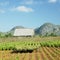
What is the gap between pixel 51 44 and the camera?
35812 mm

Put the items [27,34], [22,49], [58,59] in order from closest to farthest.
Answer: [58,59], [22,49], [27,34]

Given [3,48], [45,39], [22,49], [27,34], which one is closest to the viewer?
[22,49]

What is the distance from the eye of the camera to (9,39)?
1833 inches

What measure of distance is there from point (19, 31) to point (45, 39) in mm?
28586

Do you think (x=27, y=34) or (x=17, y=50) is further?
(x=27, y=34)

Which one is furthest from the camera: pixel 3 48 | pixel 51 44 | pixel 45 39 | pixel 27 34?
pixel 27 34

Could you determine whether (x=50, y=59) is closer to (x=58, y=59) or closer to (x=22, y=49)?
(x=58, y=59)

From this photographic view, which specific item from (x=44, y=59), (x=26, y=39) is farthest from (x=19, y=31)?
(x=44, y=59)

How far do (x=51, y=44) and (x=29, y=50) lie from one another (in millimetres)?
8359

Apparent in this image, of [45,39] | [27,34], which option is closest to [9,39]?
[45,39]

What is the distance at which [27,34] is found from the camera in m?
68.8

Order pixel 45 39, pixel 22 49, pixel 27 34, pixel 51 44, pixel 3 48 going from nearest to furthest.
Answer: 1. pixel 22 49
2. pixel 3 48
3. pixel 51 44
4. pixel 45 39
5. pixel 27 34

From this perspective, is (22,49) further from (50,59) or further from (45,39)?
(45,39)

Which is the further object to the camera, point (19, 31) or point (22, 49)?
point (19, 31)
